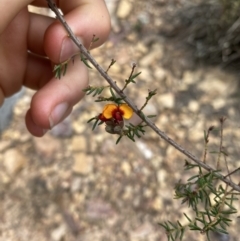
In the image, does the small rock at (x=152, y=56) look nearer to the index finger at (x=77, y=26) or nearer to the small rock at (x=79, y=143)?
the small rock at (x=79, y=143)

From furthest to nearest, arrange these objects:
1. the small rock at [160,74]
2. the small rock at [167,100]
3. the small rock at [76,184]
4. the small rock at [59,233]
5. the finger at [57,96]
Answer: the small rock at [160,74] → the small rock at [167,100] → the small rock at [76,184] → the small rock at [59,233] → the finger at [57,96]

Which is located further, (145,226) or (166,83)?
(166,83)

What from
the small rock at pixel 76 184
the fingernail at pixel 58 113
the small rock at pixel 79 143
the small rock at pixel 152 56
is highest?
the fingernail at pixel 58 113

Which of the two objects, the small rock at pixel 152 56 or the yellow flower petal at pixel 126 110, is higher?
the yellow flower petal at pixel 126 110

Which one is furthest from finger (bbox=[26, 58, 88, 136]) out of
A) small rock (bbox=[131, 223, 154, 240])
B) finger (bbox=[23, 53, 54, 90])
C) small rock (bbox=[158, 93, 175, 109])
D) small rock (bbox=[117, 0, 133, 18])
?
small rock (bbox=[117, 0, 133, 18])

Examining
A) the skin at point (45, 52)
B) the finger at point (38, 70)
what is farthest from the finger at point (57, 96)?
the finger at point (38, 70)

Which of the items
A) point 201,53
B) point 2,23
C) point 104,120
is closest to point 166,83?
point 201,53

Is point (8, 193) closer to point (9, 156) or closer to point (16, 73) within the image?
point (9, 156)

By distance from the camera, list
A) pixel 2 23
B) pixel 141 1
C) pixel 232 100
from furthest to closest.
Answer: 1. pixel 141 1
2. pixel 232 100
3. pixel 2 23
